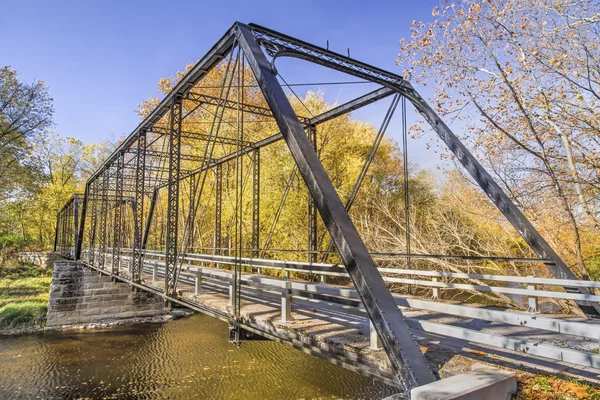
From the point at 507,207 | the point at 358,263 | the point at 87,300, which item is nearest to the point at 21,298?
the point at 87,300

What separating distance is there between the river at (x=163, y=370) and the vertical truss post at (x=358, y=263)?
6.83m

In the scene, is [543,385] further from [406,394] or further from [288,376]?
[288,376]

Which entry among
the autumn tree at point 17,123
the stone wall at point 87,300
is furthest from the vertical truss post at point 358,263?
the autumn tree at point 17,123

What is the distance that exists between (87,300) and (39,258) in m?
22.8

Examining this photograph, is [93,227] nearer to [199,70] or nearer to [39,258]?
[199,70]

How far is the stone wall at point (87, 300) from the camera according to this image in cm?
1659

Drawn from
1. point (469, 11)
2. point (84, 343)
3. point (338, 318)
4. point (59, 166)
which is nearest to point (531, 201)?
point (469, 11)

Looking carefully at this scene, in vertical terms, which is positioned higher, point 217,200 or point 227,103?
point 227,103

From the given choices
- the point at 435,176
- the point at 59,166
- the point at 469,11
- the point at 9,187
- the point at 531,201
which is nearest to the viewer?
the point at 469,11

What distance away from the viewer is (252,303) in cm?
698

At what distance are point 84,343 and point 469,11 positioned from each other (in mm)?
17017

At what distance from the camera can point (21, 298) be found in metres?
20.0

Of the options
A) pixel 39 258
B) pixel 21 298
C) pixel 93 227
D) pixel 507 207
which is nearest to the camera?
pixel 507 207

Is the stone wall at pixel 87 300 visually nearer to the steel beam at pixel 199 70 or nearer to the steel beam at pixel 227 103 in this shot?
the steel beam at pixel 199 70
